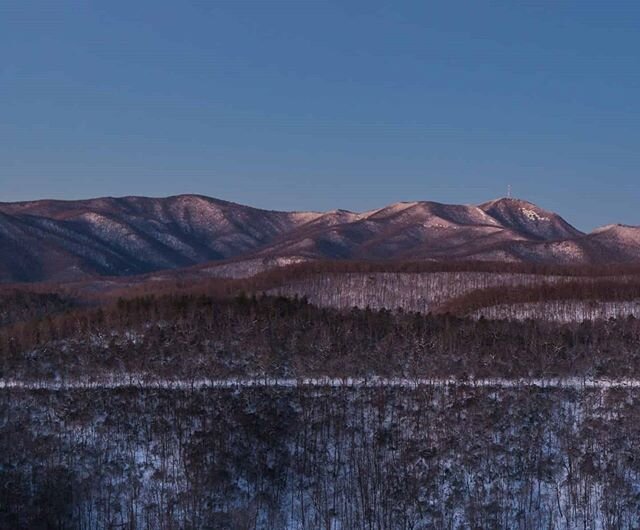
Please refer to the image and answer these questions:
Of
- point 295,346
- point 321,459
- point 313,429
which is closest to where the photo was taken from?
point 321,459

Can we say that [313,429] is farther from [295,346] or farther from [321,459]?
[295,346]

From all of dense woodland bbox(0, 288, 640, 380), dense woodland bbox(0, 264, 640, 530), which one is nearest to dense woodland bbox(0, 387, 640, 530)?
dense woodland bbox(0, 264, 640, 530)

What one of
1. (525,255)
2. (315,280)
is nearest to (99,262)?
(525,255)

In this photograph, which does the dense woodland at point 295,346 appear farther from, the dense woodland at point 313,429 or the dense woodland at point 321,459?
the dense woodland at point 321,459

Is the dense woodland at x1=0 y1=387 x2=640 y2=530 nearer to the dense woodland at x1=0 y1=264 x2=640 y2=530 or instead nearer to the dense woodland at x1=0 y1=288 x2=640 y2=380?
the dense woodland at x1=0 y1=264 x2=640 y2=530

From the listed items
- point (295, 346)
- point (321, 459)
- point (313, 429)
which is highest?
point (295, 346)

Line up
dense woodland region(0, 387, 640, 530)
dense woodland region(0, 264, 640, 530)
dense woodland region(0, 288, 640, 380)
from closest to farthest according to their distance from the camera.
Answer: dense woodland region(0, 387, 640, 530)
dense woodland region(0, 264, 640, 530)
dense woodland region(0, 288, 640, 380)

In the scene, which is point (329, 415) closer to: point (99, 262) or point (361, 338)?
point (361, 338)

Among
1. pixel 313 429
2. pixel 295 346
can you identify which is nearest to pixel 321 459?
pixel 313 429

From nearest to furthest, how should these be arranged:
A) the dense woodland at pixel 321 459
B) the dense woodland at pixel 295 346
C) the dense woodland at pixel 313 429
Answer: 1. the dense woodland at pixel 321 459
2. the dense woodland at pixel 313 429
3. the dense woodland at pixel 295 346

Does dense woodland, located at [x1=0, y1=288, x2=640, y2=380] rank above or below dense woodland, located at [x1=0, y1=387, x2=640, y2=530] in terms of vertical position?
above

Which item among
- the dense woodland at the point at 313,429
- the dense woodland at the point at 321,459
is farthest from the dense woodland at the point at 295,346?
the dense woodland at the point at 321,459
